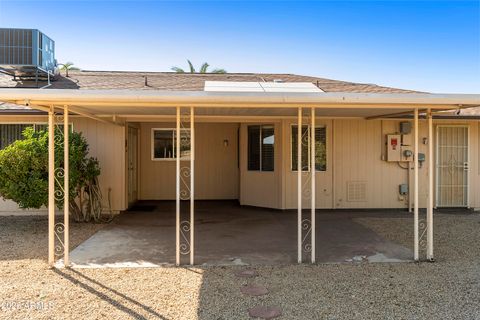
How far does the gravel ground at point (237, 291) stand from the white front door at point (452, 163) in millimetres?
4414

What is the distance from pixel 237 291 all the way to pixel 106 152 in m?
5.44

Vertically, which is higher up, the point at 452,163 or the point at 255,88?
the point at 255,88

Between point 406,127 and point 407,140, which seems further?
point 407,140

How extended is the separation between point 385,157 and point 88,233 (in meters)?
6.74

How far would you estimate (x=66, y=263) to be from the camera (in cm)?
468

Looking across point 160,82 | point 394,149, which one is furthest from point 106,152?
point 394,149

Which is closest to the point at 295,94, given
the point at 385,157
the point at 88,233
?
the point at 88,233

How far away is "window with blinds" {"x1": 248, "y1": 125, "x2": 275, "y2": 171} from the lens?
8.94 meters

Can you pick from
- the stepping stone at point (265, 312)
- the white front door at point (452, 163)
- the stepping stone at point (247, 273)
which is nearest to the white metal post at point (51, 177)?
the stepping stone at point (247, 273)

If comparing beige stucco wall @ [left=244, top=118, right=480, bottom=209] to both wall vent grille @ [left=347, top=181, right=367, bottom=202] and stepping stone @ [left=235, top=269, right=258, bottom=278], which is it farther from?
stepping stone @ [left=235, top=269, right=258, bottom=278]

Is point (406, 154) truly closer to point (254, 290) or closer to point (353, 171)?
point (353, 171)

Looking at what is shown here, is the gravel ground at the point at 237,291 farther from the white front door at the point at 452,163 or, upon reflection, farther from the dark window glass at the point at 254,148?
the dark window glass at the point at 254,148

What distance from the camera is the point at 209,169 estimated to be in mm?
11172

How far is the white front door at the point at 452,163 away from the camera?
914 cm
